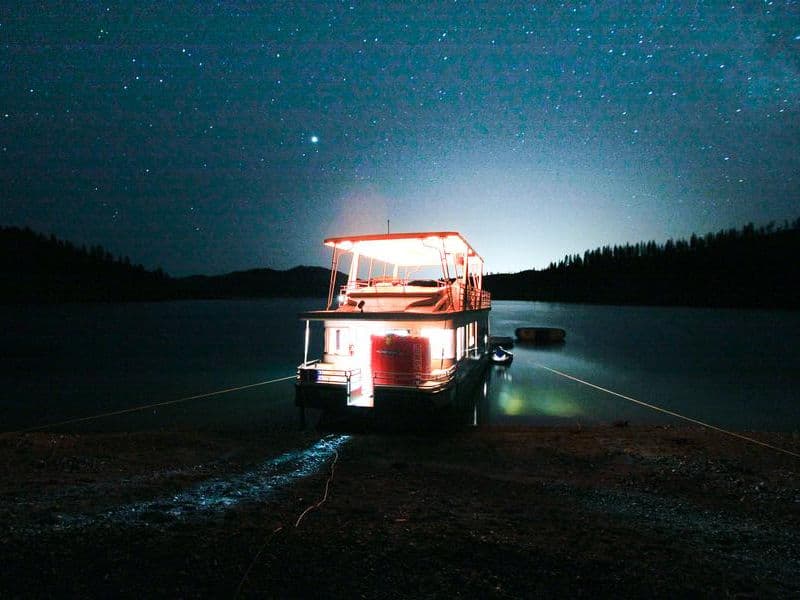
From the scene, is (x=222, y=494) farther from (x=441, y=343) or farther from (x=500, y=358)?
(x=500, y=358)

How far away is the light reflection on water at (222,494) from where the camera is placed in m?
5.89

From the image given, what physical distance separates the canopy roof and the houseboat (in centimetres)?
3

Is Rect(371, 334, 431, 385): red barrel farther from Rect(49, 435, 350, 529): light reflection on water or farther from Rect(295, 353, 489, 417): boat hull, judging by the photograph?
Rect(49, 435, 350, 529): light reflection on water

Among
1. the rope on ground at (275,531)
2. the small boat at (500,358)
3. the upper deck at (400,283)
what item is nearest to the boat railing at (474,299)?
the upper deck at (400,283)

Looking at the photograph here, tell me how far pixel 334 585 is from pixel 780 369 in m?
40.8

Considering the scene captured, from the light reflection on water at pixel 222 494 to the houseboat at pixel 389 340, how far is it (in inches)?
Result: 92.9

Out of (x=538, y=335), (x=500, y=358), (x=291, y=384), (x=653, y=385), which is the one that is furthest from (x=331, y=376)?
(x=538, y=335)

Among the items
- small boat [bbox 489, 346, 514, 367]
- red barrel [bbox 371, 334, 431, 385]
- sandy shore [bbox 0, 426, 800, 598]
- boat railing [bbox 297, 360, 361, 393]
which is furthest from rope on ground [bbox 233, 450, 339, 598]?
small boat [bbox 489, 346, 514, 367]

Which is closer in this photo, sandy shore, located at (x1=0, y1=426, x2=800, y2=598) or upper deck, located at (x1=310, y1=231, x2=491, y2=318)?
sandy shore, located at (x1=0, y1=426, x2=800, y2=598)

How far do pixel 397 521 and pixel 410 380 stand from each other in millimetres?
6179

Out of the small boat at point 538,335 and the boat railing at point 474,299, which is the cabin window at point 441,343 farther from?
the small boat at point 538,335

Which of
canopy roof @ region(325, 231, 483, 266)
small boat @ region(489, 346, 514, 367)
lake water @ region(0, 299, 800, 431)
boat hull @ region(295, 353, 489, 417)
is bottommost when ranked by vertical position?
lake water @ region(0, 299, 800, 431)

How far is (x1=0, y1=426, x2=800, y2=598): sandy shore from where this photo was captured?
4.49 metres

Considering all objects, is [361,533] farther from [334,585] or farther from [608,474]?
[608,474]
